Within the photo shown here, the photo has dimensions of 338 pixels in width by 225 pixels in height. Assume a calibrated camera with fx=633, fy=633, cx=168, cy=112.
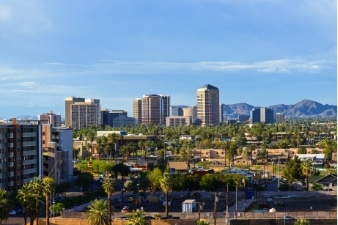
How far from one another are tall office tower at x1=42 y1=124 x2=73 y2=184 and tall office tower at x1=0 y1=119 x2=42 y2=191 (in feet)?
20.1

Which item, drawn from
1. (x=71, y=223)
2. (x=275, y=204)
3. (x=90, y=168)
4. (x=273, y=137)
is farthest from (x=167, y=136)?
(x=71, y=223)

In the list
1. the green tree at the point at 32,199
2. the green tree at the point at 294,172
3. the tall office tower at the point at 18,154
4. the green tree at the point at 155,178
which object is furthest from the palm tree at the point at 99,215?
the green tree at the point at 294,172

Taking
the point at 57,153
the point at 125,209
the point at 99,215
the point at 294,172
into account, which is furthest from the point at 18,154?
the point at 294,172

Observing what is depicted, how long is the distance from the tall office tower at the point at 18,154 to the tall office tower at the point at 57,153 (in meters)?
6.12

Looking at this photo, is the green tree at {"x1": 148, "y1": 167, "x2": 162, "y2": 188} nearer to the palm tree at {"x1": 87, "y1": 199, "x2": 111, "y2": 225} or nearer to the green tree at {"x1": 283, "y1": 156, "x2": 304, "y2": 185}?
the green tree at {"x1": 283, "y1": 156, "x2": 304, "y2": 185}

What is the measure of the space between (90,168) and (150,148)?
4570 centimetres

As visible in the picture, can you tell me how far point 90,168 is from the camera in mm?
104750

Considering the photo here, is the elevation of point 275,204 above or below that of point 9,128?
below

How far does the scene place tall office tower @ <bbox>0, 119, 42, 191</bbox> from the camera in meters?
67.0

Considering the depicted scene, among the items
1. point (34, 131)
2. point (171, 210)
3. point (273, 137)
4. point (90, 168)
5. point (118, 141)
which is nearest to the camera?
point (171, 210)

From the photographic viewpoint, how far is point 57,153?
271 ft

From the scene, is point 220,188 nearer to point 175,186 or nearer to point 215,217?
point 175,186

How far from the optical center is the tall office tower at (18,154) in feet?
220

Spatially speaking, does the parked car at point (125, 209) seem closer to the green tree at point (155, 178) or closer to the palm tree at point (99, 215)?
the green tree at point (155, 178)
